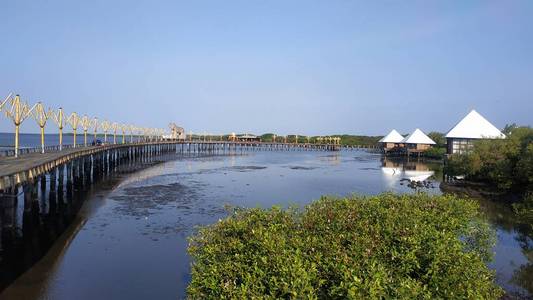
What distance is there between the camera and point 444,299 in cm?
711

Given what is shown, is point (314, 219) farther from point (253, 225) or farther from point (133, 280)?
point (133, 280)

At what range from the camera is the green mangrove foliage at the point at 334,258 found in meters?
6.13

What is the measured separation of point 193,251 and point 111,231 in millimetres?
14436

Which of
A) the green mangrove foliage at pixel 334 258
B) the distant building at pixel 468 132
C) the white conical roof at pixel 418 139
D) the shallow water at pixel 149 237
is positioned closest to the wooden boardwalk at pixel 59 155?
the shallow water at pixel 149 237

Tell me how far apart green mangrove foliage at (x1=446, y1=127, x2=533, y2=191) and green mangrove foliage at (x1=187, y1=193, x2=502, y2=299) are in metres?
24.5

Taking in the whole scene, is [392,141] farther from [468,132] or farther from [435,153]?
[468,132]

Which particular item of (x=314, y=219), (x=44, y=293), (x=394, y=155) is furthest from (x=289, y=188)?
(x=394, y=155)

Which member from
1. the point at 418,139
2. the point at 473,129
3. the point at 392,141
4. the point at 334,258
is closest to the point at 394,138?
the point at 392,141

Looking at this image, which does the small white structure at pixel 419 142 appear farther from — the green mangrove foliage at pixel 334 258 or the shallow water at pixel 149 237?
the green mangrove foliage at pixel 334 258

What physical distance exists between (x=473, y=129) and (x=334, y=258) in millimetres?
56899

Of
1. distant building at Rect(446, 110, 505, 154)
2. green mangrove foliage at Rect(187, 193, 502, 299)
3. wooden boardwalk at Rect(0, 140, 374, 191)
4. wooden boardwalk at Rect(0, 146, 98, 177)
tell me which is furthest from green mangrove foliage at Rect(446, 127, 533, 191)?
wooden boardwalk at Rect(0, 146, 98, 177)

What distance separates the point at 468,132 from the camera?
56469mm

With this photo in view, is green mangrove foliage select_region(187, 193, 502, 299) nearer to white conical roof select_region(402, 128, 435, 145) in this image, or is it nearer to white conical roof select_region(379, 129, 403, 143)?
white conical roof select_region(402, 128, 435, 145)

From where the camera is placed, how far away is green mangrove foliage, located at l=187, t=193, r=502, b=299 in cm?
613
